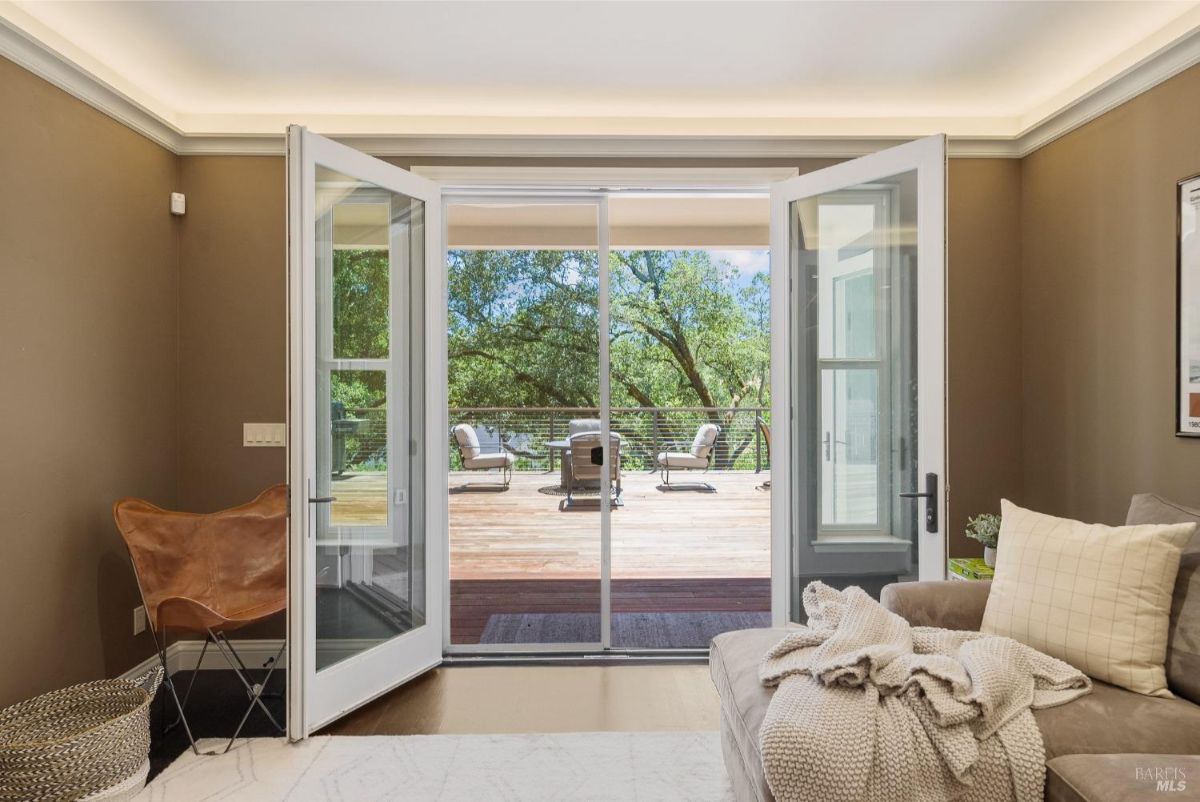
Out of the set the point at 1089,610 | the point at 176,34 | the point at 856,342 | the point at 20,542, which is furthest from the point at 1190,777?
the point at 176,34

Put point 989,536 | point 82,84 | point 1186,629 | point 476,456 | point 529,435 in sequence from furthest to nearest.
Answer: point 476,456 → point 529,435 → point 989,536 → point 82,84 → point 1186,629

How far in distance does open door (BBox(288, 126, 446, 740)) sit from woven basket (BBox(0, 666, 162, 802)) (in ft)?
1.68

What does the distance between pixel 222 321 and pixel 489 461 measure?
1.68 meters

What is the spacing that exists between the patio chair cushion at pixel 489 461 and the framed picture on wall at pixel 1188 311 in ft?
10.4

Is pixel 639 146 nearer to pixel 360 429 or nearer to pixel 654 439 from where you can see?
pixel 360 429

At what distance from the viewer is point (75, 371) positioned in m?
2.65

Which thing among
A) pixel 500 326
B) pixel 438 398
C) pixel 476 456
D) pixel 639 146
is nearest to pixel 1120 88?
pixel 639 146

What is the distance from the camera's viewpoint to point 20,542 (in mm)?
2385

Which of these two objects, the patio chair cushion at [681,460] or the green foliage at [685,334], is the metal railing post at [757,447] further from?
the green foliage at [685,334]

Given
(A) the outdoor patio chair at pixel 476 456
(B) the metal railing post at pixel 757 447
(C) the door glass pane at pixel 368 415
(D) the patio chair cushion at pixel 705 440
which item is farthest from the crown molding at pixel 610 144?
(B) the metal railing post at pixel 757 447

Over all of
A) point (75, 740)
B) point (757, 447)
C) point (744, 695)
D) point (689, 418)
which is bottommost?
point (75, 740)

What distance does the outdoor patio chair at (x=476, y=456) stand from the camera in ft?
13.7

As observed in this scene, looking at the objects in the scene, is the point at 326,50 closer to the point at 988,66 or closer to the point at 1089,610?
the point at 988,66

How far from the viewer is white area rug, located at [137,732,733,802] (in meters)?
2.25
